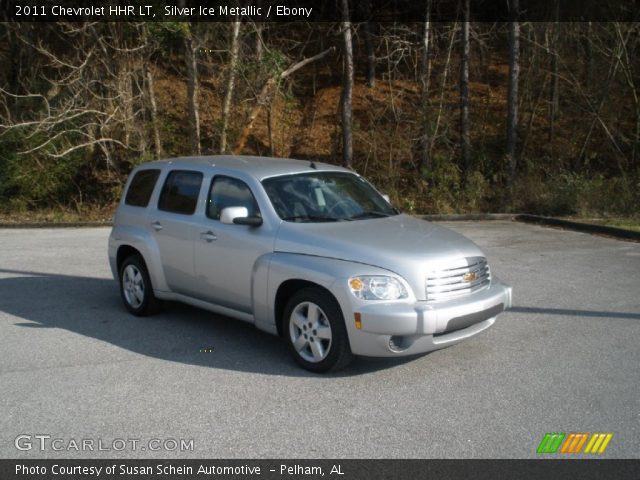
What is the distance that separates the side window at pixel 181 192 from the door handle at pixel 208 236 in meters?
0.39

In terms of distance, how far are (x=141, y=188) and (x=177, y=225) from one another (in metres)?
1.10

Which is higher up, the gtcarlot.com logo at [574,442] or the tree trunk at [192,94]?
the tree trunk at [192,94]

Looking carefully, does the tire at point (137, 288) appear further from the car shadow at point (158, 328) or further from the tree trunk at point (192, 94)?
the tree trunk at point (192, 94)

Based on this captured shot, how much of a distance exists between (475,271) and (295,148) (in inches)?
775

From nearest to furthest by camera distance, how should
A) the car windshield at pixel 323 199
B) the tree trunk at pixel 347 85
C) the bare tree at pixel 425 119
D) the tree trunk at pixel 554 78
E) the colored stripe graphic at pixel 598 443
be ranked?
the colored stripe graphic at pixel 598 443 → the car windshield at pixel 323 199 → the tree trunk at pixel 347 85 → the bare tree at pixel 425 119 → the tree trunk at pixel 554 78

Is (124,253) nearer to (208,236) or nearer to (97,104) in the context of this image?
(208,236)

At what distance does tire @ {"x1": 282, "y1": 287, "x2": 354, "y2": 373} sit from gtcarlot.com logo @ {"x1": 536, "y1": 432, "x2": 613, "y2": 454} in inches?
68.7

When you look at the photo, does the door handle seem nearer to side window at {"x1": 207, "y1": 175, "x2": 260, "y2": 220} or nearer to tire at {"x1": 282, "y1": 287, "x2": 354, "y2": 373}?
side window at {"x1": 207, "y1": 175, "x2": 260, "y2": 220}

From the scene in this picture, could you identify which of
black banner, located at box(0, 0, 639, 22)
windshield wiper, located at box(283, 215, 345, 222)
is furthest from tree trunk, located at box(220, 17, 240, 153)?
windshield wiper, located at box(283, 215, 345, 222)

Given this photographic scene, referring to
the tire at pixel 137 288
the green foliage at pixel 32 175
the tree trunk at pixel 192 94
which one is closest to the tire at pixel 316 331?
the tire at pixel 137 288

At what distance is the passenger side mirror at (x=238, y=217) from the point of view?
20.3ft

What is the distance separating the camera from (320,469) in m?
4.09

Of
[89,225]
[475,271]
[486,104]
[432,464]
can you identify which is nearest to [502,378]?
[475,271]

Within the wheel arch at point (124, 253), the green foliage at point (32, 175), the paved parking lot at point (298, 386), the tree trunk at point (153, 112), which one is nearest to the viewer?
the paved parking lot at point (298, 386)
